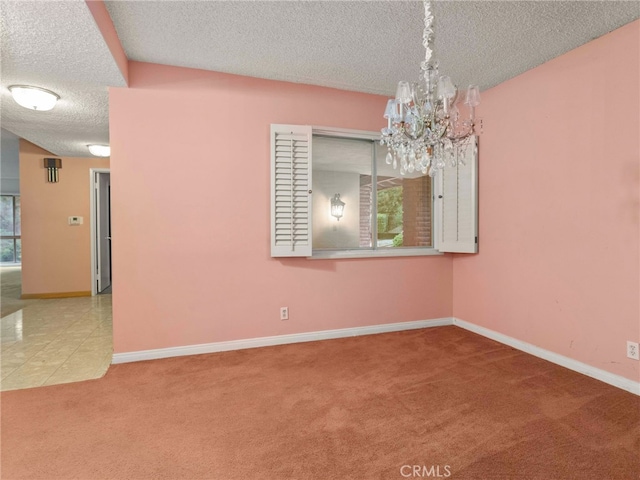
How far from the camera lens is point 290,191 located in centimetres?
299

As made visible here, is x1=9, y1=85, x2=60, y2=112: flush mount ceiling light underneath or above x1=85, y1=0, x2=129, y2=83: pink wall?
underneath

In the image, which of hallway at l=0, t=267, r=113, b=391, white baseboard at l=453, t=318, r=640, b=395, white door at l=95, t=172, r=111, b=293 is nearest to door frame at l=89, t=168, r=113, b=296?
white door at l=95, t=172, r=111, b=293

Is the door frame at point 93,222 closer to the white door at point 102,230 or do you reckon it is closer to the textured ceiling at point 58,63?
the white door at point 102,230

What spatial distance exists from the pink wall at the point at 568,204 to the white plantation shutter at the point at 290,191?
1746mm

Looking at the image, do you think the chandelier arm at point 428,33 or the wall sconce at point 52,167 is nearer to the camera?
the chandelier arm at point 428,33

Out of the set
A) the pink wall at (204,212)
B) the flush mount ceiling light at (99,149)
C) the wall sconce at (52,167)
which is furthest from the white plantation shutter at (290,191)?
the wall sconce at (52,167)

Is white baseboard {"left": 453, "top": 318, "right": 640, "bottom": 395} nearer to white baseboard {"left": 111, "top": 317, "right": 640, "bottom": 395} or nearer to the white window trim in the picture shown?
white baseboard {"left": 111, "top": 317, "right": 640, "bottom": 395}

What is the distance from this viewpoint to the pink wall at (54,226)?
5.05 meters

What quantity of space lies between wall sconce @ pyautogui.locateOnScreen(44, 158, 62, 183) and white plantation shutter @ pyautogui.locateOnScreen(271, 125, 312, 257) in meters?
4.24

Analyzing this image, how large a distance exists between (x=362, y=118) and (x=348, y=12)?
4.22 ft

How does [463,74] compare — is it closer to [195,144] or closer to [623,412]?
[195,144]

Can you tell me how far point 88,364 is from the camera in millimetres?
2656

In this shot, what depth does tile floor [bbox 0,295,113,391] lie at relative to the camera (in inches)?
96.5

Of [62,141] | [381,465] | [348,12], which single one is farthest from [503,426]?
[62,141]
